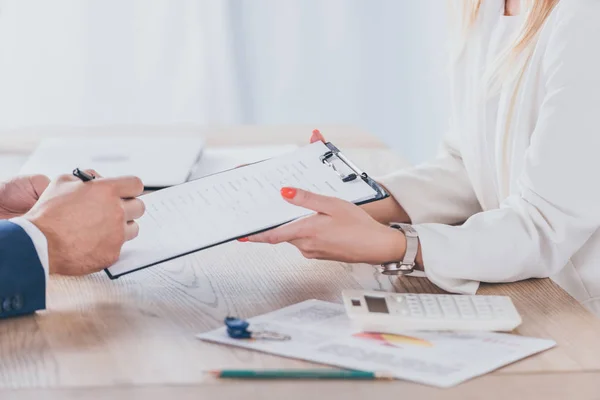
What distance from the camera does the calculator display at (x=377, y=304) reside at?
1.08m

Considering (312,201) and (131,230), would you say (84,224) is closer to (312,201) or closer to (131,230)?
(131,230)

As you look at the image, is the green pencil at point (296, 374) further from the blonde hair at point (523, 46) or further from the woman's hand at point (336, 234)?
the blonde hair at point (523, 46)

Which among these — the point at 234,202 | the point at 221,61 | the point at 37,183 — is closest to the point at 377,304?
the point at 234,202

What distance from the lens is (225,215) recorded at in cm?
127

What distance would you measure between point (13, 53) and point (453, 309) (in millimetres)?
2842

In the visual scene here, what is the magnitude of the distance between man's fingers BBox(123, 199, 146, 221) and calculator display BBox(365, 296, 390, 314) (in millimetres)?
345

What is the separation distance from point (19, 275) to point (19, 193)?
0.37m

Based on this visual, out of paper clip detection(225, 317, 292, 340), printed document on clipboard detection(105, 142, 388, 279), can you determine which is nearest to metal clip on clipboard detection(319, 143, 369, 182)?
printed document on clipboard detection(105, 142, 388, 279)

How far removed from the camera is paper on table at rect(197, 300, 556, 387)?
0.96m

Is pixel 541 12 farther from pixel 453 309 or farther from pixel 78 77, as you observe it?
pixel 78 77

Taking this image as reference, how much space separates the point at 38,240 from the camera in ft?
3.83

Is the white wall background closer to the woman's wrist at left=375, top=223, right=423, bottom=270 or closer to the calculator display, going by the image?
the woman's wrist at left=375, top=223, right=423, bottom=270

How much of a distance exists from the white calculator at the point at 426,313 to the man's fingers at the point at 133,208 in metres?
0.32

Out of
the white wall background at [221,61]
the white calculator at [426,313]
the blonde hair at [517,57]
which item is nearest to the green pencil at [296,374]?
the white calculator at [426,313]
